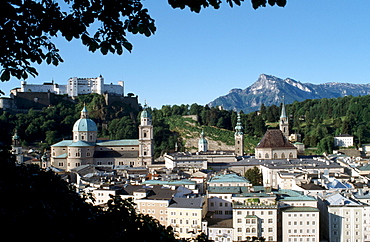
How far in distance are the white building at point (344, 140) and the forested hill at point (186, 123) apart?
6.22 ft

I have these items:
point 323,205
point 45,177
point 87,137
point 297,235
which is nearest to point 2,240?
point 45,177

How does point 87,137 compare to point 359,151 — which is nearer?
point 87,137

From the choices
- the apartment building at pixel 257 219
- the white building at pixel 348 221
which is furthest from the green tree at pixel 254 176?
the apartment building at pixel 257 219

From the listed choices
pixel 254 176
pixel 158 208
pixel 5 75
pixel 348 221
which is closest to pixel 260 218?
pixel 348 221

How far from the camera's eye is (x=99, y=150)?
57.2 metres

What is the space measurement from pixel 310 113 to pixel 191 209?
74717 millimetres

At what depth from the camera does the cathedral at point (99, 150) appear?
55250 mm

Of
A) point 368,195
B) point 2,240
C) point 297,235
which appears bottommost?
point 297,235

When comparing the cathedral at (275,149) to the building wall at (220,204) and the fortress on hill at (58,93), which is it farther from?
the fortress on hill at (58,93)

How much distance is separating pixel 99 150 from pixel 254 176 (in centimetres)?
2004

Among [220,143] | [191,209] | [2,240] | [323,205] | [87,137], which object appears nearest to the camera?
[2,240]

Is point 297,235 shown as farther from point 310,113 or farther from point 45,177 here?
point 310,113

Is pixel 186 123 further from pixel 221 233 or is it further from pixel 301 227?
pixel 221 233

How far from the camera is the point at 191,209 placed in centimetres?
3050
